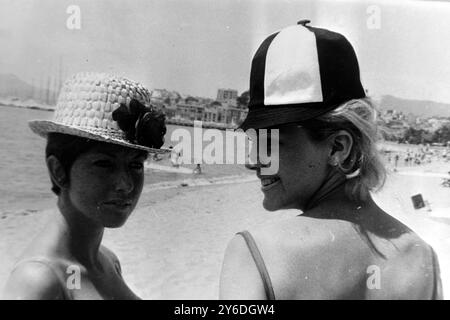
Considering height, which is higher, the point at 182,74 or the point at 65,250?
the point at 182,74

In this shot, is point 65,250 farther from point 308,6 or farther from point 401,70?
point 401,70

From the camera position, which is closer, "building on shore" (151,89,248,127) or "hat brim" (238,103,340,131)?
"hat brim" (238,103,340,131)

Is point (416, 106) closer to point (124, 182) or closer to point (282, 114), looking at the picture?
point (282, 114)

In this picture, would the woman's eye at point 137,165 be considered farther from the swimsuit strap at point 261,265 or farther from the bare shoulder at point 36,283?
the swimsuit strap at point 261,265

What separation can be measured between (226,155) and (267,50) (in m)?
0.55

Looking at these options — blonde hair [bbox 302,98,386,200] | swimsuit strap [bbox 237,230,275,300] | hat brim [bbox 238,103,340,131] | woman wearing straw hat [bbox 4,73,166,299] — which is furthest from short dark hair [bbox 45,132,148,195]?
blonde hair [bbox 302,98,386,200]

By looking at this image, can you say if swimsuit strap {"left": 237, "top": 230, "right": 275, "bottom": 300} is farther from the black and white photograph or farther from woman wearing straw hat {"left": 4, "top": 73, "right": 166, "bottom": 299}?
woman wearing straw hat {"left": 4, "top": 73, "right": 166, "bottom": 299}

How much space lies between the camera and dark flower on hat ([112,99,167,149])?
176 cm

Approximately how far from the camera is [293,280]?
4.95 ft

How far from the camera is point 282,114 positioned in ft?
5.36

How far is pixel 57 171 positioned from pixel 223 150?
0.68m

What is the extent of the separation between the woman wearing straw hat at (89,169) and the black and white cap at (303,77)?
1.45 feet

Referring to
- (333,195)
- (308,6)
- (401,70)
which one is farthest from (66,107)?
(401,70)

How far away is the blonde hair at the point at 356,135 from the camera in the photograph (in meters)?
1.60
